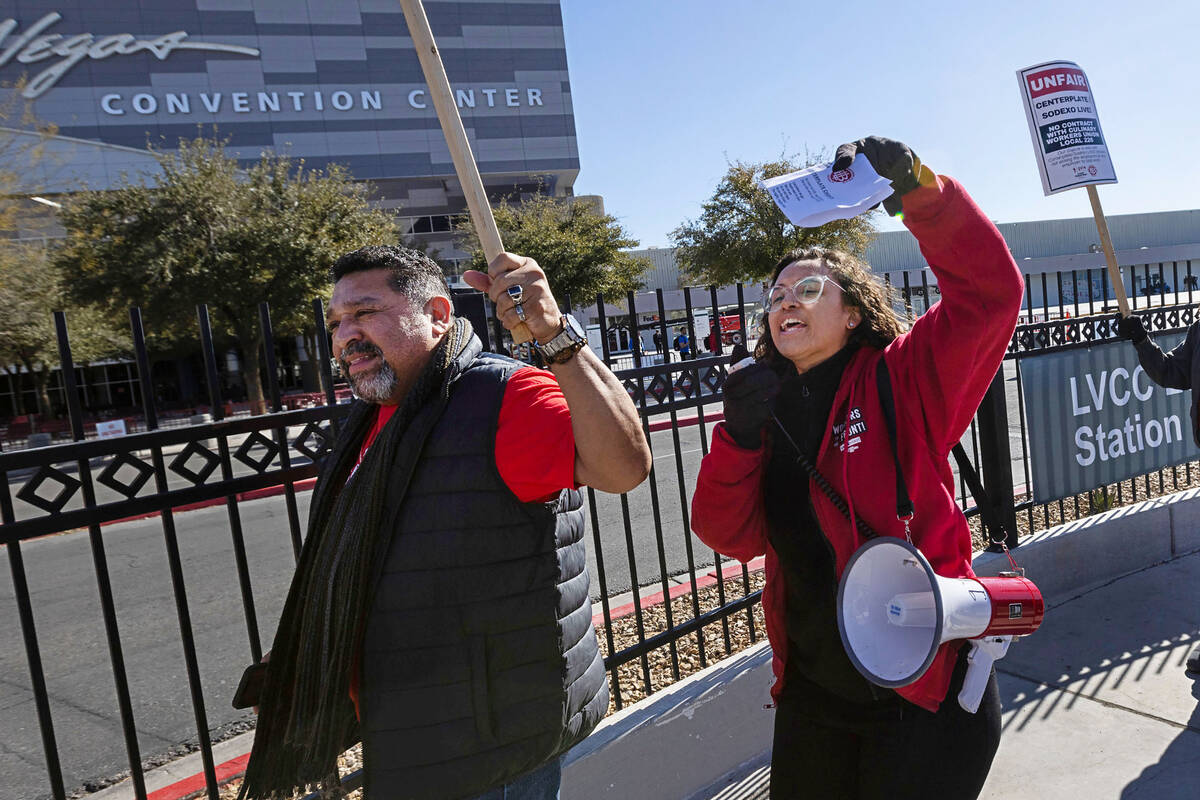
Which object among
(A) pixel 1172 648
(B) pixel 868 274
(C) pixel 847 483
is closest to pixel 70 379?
(C) pixel 847 483

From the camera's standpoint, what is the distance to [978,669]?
176cm

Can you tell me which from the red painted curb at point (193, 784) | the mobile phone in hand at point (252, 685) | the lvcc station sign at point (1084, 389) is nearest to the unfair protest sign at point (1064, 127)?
the lvcc station sign at point (1084, 389)

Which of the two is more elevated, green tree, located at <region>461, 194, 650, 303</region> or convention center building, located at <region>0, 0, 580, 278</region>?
convention center building, located at <region>0, 0, 580, 278</region>

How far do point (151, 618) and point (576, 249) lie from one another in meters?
24.3

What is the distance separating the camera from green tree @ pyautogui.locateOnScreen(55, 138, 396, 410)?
706 inches

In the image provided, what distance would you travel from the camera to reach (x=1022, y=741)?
10.5 feet

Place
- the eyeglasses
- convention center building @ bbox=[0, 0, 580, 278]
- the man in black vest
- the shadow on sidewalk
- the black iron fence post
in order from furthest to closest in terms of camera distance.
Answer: convention center building @ bbox=[0, 0, 580, 278] < the black iron fence post < the shadow on sidewalk < the eyeglasses < the man in black vest

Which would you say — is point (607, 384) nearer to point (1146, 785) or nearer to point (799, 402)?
point (799, 402)

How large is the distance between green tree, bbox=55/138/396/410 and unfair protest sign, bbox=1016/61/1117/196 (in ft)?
53.9

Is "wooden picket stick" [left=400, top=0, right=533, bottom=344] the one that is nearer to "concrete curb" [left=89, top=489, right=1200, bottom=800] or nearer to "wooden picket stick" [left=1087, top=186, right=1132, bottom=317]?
"concrete curb" [left=89, top=489, right=1200, bottom=800]

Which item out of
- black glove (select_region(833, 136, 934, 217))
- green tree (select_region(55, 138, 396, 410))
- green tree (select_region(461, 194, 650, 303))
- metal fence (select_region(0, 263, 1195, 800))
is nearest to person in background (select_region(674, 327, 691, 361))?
metal fence (select_region(0, 263, 1195, 800))

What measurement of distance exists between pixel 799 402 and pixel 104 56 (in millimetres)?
57970

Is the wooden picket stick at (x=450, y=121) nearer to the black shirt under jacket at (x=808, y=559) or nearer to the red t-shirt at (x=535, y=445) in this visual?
the red t-shirt at (x=535, y=445)

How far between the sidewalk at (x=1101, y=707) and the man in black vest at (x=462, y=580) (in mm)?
1858
